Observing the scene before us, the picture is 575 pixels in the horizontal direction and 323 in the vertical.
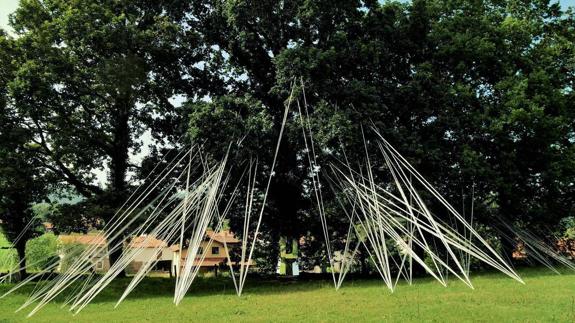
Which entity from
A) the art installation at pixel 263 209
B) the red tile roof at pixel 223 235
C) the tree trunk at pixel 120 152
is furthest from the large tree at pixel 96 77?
the red tile roof at pixel 223 235

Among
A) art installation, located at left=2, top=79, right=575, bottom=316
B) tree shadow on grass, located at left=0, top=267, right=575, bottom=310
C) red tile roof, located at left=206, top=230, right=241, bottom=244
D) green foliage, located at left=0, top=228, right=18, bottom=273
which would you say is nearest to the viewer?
art installation, located at left=2, top=79, right=575, bottom=316

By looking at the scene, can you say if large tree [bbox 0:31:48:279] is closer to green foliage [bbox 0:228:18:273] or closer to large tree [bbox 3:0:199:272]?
large tree [bbox 3:0:199:272]

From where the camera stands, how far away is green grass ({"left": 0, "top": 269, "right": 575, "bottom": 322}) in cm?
884

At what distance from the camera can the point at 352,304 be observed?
10570 mm

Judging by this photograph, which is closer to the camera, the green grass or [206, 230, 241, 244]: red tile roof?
the green grass

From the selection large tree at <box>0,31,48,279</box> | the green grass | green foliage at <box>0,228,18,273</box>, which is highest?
large tree at <box>0,31,48,279</box>

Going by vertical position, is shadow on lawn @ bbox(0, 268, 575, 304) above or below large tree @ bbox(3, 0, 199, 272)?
below

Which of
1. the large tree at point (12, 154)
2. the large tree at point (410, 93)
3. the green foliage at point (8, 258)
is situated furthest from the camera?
the green foliage at point (8, 258)

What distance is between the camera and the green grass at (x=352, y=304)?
348 inches

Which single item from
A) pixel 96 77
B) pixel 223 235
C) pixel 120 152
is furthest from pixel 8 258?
pixel 223 235

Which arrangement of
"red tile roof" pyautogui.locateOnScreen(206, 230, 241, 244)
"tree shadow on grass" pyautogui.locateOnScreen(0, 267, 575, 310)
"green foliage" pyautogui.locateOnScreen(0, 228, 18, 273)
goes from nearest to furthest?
"tree shadow on grass" pyautogui.locateOnScreen(0, 267, 575, 310)
"red tile roof" pyautogui.locateOnScreen(206, 230, 241, 244)
"green foliage" pyautogui.locateOnScreen(0, 228, 18, 273)

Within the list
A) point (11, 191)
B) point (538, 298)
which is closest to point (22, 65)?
point (11, 191)

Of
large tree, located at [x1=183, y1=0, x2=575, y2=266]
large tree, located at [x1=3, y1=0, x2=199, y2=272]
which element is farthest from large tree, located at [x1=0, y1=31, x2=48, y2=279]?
large tree, located at [x1=183, y1=0, x2=575, y2=266]

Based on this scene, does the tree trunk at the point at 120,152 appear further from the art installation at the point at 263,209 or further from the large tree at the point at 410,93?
the large tree at the point at 410,93
